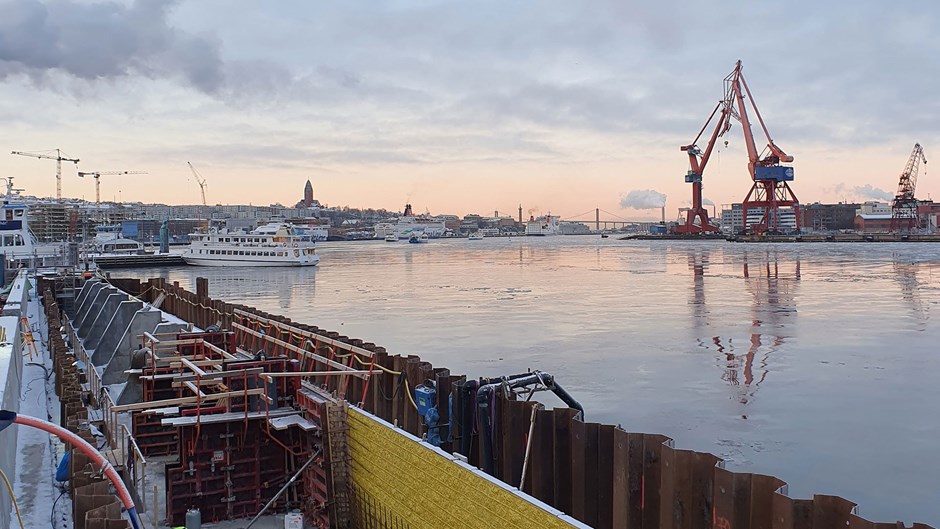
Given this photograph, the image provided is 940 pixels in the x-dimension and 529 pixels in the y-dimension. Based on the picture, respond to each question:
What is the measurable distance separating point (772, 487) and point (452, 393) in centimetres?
461

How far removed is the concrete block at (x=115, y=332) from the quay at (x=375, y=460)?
695 centimetres

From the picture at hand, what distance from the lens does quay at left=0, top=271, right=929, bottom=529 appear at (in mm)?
5809

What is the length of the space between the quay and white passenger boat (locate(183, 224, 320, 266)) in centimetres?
6490

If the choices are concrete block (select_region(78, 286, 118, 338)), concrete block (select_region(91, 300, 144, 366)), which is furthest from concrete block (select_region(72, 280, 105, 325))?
concrete block (select_region(91, 300, 144, 366))

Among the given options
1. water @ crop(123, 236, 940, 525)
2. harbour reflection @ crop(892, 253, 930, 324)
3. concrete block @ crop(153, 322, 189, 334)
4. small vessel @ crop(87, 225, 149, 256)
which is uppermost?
small vessel @ crop(87, 225, 149, 256)

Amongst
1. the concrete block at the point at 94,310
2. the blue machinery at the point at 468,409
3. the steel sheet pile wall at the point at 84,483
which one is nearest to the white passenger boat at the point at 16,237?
the concrete block at the point at 94,310

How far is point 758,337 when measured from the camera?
1973cm

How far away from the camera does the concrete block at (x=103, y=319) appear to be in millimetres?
23391

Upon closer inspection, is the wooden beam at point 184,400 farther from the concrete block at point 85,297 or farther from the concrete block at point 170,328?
the concrete block at point 85,297

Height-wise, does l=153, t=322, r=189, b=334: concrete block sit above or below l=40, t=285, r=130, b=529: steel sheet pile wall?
above

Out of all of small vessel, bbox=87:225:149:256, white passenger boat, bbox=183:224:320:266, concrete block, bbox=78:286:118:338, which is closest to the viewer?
concrete block, bbox=78:286:118:338

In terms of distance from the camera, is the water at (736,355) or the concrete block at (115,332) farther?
the concrete block at (115,332)

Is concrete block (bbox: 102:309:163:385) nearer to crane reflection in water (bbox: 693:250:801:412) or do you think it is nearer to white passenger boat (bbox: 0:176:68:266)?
crane reflection in water (bbox: 693:250:801:412)

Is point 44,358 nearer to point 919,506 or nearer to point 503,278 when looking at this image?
point 919,506
